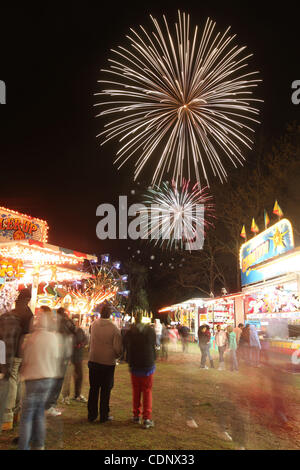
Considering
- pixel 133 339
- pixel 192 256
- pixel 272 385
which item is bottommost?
pixel 272 385

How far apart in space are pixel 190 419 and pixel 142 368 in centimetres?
137

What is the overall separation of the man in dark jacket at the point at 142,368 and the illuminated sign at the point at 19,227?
395 inches

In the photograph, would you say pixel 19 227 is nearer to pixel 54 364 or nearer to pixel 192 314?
pixel 54 364

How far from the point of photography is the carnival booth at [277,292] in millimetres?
12898

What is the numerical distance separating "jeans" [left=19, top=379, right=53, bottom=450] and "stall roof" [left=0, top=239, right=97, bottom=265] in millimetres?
6092

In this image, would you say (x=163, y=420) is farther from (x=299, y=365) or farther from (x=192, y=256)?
(x=192, y=256)

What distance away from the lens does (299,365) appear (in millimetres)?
12328

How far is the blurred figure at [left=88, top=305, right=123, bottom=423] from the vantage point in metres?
6.02

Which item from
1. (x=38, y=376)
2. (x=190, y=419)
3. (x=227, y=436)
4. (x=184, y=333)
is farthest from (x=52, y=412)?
(x=184, y=333)

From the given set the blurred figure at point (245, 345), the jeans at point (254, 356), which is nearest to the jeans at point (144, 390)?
the blurred figure at point (245, 345)

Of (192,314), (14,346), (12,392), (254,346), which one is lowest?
(254,346)

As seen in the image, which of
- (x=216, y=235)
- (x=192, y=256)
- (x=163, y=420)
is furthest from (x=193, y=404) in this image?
(x=192, y=256)

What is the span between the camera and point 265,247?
17453 mm
